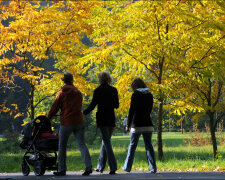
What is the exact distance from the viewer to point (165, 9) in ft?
34.5

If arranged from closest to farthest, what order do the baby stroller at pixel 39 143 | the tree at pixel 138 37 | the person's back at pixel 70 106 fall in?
1. the person's back at pixel 70 106
2. the baby stroller at pixel 39 143
3. the tree at pixel 138 37

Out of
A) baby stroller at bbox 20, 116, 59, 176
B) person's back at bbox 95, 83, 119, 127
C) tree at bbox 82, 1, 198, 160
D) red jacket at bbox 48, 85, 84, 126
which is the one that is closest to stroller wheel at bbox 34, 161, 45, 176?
baby stroller at bbox 20, 116, 59, 176

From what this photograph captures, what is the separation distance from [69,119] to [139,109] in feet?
4.63

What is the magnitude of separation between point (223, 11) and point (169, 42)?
236cm

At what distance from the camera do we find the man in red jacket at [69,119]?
25.1 ft

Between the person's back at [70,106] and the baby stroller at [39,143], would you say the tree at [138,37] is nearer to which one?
the person's back at [70,106]

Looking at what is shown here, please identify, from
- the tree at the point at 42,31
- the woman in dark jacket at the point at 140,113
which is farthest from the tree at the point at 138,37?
the woman in dark jacket at the point at 140,113

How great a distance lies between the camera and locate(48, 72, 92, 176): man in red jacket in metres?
7.66

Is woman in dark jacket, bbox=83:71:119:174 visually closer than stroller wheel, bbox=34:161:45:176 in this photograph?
Yes

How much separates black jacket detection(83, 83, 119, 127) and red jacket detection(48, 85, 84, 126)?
0.63 ft

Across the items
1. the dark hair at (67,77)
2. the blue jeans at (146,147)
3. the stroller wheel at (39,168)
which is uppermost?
the dark hair at (67,77)

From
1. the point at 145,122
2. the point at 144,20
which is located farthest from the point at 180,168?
the point at 144,20

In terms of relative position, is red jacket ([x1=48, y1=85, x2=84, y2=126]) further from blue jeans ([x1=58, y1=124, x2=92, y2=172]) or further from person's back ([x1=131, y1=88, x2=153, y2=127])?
person's back ([x1=131, y1=88, x2=153, y2=127])

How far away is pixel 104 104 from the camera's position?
306 inches
